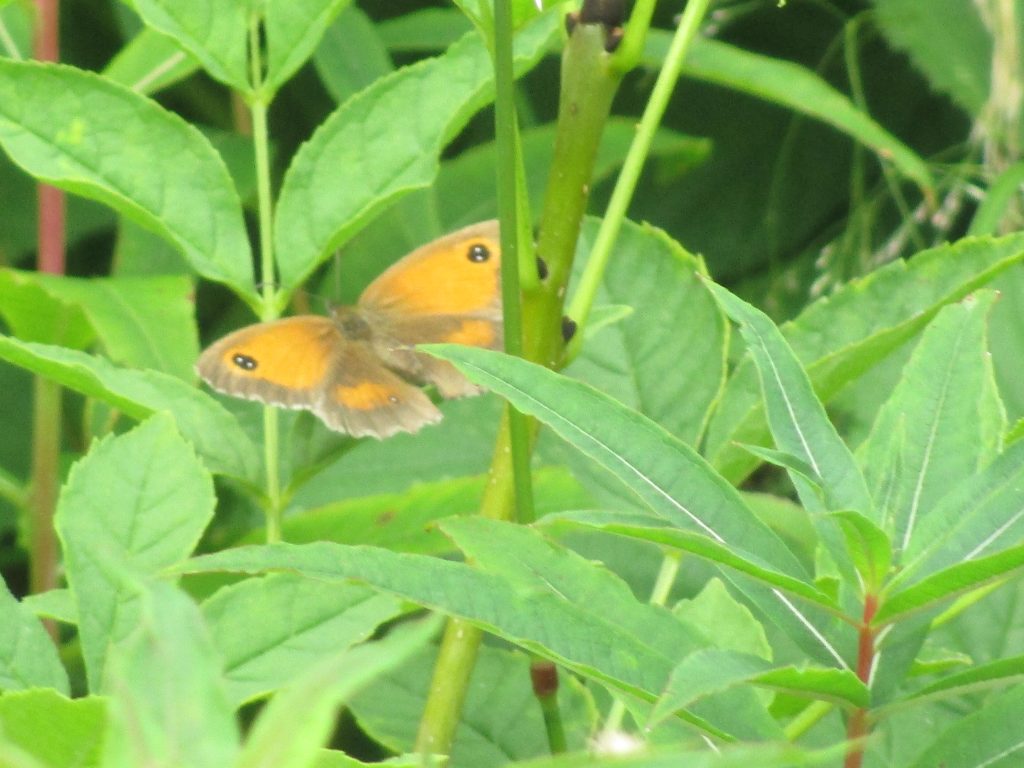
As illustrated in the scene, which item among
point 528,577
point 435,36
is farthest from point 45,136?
point 435,36

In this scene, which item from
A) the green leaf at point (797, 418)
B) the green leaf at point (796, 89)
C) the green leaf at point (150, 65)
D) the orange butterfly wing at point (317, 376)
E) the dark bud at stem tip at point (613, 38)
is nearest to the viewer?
the green leaf at point (797, 418)

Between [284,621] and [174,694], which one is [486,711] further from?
[174,694]

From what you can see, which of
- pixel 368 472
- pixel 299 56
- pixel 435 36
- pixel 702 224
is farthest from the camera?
pixel 702 224

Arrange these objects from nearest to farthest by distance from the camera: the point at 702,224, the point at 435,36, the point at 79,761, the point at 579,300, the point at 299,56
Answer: the point at 79,761 < the point at 579,300 < the point at 299,56 < the point at 435,36 < the point at 702,224

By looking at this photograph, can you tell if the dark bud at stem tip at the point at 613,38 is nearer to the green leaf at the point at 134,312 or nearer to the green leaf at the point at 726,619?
the green leaf at the point at 726,619

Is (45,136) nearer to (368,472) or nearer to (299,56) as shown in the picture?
(299,56)

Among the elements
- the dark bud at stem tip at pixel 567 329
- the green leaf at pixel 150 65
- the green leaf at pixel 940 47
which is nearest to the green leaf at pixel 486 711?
the dark bud at stem tip at pixel 567 329

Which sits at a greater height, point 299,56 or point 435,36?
point 435,36
